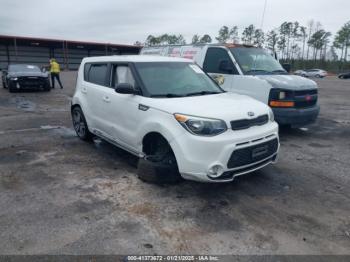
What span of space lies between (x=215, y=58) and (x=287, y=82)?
6.57ft

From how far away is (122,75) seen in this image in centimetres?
533

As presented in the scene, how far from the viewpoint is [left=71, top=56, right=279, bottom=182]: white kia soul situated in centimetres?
395

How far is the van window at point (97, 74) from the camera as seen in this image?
19.1ft

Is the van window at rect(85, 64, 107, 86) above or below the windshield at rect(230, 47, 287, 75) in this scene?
below

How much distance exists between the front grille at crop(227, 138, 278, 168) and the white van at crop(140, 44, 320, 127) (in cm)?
267

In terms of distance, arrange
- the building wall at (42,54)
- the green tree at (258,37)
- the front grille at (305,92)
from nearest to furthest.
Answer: the front grille at (305,92)
the building wall at (42,54)
the green tree at (258,37)

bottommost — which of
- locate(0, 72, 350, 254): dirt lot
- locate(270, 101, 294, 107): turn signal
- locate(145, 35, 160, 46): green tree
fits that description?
locate(0, 72, 350, 254): dirt lot

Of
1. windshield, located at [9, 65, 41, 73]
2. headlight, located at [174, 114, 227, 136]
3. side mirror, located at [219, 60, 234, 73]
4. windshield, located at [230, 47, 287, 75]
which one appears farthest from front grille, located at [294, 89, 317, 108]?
windshield, located at [9, 65, 41, 73]

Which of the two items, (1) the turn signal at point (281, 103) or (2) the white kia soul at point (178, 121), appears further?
(1) the turn signal at point (281, 103)

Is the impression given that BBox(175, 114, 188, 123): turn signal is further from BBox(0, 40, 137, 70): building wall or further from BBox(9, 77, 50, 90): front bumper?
BBox(0, 40, 137, 70): building wall

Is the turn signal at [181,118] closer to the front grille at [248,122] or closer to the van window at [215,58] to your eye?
the front grille at [248,122]

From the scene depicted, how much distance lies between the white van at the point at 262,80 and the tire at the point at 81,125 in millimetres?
3447

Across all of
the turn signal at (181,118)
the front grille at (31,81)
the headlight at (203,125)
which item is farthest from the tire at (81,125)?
the front grille at (31,81)

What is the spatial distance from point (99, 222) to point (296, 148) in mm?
4585
